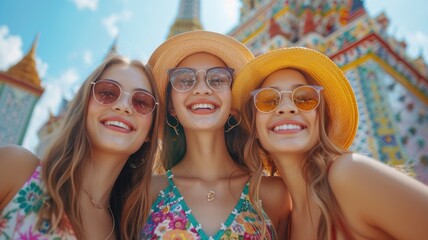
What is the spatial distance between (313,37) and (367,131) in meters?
2.94

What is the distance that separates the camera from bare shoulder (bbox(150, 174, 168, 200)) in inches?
82.1

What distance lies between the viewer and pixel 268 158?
2.29m

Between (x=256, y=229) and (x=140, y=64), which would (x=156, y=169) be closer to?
(x=140, y=64)

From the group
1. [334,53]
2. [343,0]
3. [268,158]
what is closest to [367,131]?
[334,53]

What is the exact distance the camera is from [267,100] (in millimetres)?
1893

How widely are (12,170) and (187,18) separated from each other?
976 inches

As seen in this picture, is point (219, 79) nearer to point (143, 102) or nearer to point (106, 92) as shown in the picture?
point (143, 102)

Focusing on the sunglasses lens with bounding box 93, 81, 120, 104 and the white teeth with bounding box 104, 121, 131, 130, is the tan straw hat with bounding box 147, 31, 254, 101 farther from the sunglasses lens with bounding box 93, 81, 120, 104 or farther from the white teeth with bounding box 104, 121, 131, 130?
Answer: the white teeth with bounding box 104, 121, 131, 130

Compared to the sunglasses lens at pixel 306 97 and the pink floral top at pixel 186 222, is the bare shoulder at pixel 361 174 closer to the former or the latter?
the sunglasses lens at pixel 306 97

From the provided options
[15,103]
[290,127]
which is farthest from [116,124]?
[15,103]

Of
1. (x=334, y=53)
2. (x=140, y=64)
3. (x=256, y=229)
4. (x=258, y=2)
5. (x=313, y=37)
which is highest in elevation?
(x=258, y=2)

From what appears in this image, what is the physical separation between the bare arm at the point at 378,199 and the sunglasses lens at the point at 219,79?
0.97 metres

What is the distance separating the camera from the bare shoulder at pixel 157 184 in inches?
82.1

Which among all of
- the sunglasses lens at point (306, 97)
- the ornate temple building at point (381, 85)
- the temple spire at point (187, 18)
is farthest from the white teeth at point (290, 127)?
the temple spire at point (187, 18)
